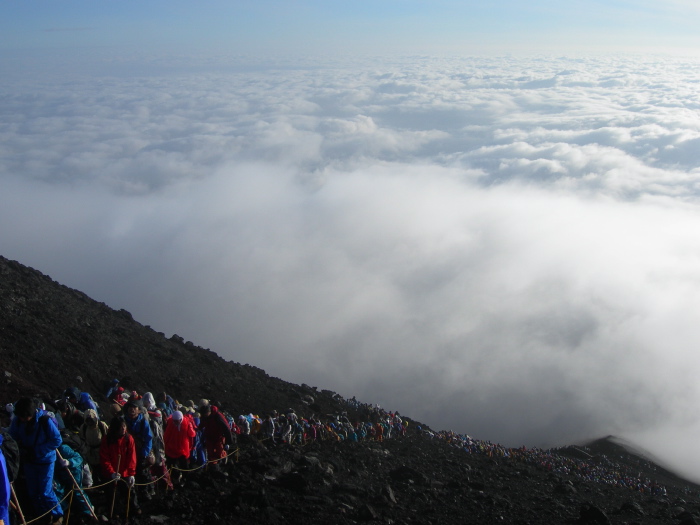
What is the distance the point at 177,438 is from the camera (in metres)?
10.1

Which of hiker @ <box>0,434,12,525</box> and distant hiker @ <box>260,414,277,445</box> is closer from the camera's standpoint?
hiker @ <box>0,434,12,525</box>

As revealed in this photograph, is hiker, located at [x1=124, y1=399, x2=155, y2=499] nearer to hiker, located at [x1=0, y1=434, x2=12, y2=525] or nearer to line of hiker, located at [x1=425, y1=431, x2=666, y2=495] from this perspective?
hiker, located at [x1=0, y1=434, x2=12, y2=525]

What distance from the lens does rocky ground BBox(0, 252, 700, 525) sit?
10602 millimetres

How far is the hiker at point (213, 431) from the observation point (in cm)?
1098

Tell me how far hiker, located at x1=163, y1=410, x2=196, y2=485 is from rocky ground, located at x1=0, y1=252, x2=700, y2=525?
53 centimetres

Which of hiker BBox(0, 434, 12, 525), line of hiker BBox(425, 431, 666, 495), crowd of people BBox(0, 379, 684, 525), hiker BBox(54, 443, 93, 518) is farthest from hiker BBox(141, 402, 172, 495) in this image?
line of hiker BBox(425, 431, 666, 495)

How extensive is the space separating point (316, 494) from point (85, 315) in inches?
724

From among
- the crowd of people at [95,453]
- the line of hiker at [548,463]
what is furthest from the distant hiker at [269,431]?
the line of hiker at [548,463]

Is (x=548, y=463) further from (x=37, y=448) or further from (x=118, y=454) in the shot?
(x=37, y=448)

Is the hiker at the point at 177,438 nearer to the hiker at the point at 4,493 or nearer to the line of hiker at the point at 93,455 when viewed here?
the line of hiker at the point at 93,455

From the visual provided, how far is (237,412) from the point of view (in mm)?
22203

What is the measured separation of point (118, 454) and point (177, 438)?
1.48 meters

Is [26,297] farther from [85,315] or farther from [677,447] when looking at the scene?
[677,447]

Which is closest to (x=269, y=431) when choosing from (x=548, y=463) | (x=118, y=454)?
(x=118, y=454)
